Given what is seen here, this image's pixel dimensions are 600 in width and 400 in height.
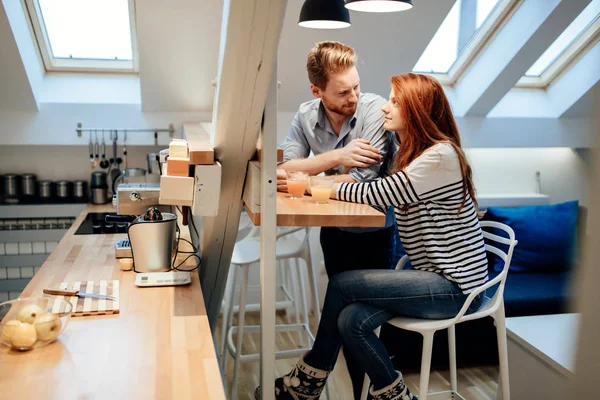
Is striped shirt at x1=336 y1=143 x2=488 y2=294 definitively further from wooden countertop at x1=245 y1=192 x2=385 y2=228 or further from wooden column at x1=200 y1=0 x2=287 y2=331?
wooden column at x1=200 y1=0 x2=287 y2=331

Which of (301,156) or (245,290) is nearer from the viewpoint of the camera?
(301,156)

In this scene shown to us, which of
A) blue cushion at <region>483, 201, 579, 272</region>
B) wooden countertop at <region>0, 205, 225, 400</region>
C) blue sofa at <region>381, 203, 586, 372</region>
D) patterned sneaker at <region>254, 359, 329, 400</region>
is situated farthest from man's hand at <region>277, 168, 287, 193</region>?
blue cushion at <region>483, 201, 579, 272</region>

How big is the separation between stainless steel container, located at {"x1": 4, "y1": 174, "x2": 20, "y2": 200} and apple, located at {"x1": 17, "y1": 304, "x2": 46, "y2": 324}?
9.34ft

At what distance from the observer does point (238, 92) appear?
1643 millimetres

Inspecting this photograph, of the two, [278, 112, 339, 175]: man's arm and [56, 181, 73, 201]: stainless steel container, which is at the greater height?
[278, 112, 339, 175]: man's arm

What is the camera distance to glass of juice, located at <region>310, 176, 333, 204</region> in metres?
1.93

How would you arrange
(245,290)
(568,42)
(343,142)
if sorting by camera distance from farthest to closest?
(568,42) → (245,290) → (343,142)

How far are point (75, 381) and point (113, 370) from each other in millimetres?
94

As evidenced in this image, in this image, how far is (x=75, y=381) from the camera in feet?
Answer: 4.64

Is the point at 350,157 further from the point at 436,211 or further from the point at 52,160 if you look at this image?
the point at 52,160

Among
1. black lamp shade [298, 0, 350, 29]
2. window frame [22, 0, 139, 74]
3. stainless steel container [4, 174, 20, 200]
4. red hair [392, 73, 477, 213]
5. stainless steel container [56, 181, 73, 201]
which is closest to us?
red hair [392, 73, 477, 213]

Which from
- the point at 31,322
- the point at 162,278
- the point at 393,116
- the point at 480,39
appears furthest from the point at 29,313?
the point at 480,39

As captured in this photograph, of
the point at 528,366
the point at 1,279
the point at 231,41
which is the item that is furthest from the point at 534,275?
the point at 1,279

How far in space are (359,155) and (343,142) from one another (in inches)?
13.3
